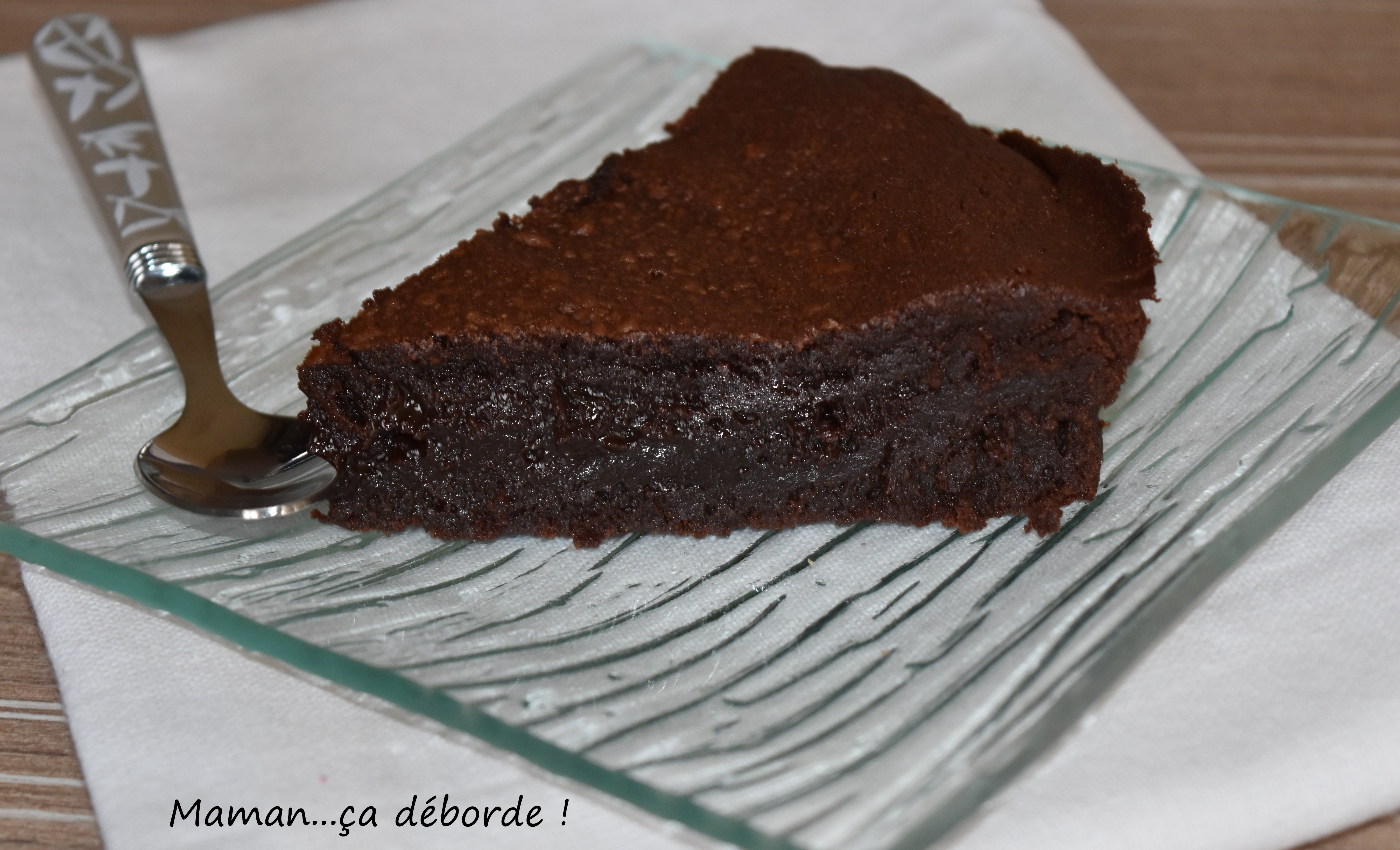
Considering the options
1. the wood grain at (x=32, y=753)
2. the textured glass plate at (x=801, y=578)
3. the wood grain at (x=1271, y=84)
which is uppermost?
the wood grain at (x=1271, y=84)

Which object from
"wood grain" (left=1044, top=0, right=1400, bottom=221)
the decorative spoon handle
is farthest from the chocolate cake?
"wood grain" (left=1044, top=0, right=1400, bottom=221)

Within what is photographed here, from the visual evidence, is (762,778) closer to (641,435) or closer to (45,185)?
(641,435)

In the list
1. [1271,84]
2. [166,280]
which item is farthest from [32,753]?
[1271,84]

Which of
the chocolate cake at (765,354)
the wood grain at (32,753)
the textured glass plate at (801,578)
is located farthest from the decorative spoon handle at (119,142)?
the wood grain at (32,753)

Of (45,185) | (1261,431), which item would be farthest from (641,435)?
(45,185)

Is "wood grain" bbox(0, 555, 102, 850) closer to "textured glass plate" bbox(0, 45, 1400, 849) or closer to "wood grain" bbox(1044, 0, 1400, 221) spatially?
"textured glass plate" bbox(0, 45, 1400, 849)

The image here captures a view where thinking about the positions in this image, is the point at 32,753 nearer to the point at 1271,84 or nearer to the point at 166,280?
the point at 166,280

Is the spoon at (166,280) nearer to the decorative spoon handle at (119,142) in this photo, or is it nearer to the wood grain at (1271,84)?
the decorative spoon handle at (119,142)
